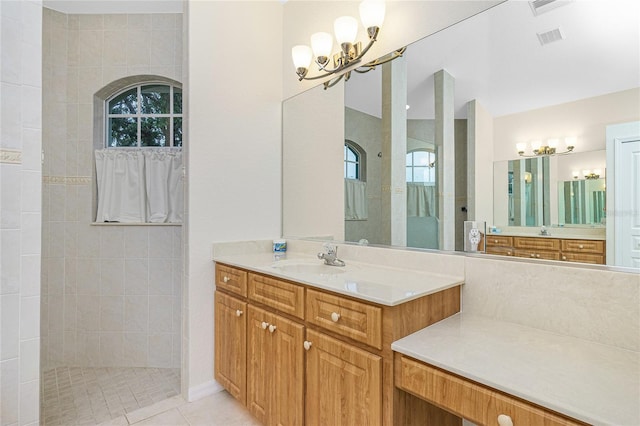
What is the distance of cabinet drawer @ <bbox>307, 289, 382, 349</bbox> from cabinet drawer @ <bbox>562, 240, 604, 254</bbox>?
0.74m

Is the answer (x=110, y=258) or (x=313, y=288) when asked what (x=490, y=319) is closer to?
(x=313, y=288)

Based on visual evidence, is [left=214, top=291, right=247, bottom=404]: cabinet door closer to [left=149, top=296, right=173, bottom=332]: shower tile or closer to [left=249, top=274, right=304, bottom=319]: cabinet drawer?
[left=249, top=274, right=304, bottom=319]: cabinet drawer

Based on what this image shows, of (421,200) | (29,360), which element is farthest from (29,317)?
(421,200)

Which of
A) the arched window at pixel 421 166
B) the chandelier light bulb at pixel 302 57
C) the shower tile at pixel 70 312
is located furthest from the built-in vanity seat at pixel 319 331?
the shower tile at pixel 70 312

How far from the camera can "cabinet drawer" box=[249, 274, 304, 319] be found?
5.05 feet

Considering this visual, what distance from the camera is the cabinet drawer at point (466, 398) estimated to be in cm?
82

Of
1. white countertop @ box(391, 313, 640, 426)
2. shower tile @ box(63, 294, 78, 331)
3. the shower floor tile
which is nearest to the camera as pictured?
white countertop @ box(391, 313, 640, 426)

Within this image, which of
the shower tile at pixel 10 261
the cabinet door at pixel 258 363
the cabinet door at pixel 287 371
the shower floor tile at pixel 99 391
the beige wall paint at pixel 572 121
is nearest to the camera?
the beige wall paint at pixel 572 121

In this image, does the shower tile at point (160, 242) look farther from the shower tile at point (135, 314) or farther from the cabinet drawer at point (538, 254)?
the cabinet drawer at point (538, 254)

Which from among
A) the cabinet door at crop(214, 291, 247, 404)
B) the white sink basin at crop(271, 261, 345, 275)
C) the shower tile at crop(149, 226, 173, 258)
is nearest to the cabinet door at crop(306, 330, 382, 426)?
the white sink basin at crop(271, 261, 345, 275)

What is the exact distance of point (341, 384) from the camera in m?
1.31

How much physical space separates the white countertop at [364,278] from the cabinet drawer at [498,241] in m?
0.20

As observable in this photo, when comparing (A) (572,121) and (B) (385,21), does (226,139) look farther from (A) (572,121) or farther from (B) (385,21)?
(A) (572,121)

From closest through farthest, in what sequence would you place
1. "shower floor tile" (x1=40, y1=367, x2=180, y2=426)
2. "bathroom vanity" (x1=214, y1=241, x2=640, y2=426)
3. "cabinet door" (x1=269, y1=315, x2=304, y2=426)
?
"bathroom vanity" (x1=214, y1=241, x2=640, y2=426), "cabinet door" (x1=269, y1=315, x2=304, y2=426), "shower floor tile" (x1=40, y1=367, x2=180, y2=426)
